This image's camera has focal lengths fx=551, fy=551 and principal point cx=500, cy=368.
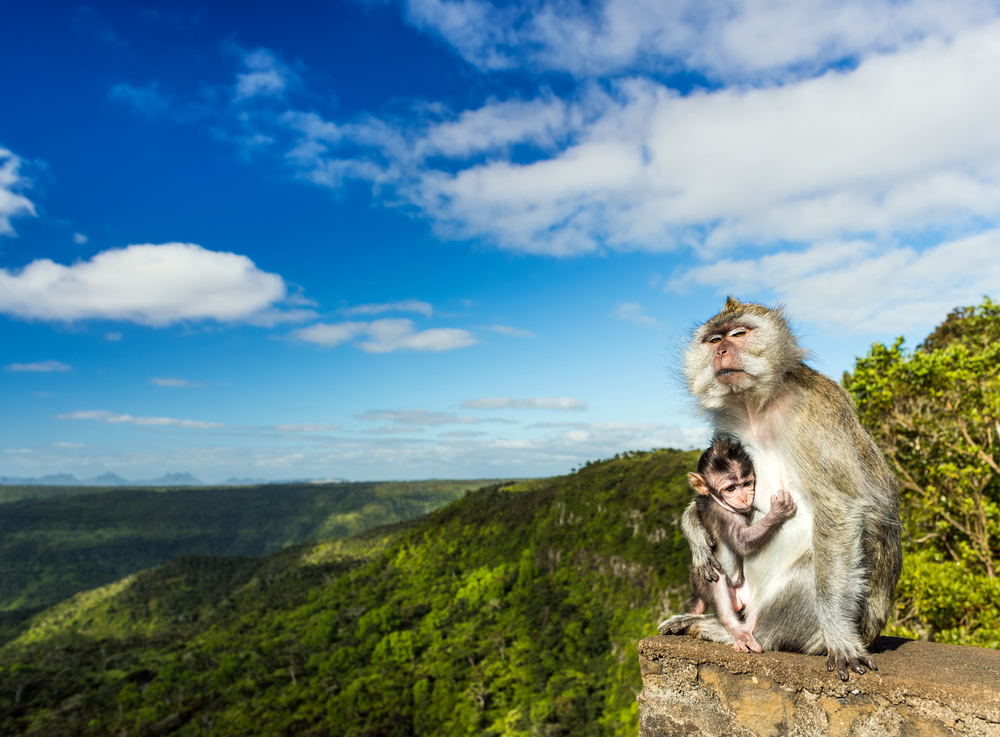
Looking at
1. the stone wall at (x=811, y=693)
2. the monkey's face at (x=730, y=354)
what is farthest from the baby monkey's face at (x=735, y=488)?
the stone wall at (x=811, y=693)

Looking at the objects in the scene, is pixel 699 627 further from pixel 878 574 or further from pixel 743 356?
pixel 743 356

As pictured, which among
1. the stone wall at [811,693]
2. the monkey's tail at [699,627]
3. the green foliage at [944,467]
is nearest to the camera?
the stone wall at [811,693]

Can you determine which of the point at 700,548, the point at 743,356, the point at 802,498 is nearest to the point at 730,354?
the point at 743,356

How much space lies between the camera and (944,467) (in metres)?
9.95

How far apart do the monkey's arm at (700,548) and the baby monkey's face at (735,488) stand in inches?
12.6

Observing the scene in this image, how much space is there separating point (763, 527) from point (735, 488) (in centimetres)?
33

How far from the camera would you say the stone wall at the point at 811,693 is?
2854mm

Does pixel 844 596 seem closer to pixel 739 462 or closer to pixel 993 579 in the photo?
pixel 739 462

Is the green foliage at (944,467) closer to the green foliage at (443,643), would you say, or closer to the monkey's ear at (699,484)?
the monkey's ear at (699,484)

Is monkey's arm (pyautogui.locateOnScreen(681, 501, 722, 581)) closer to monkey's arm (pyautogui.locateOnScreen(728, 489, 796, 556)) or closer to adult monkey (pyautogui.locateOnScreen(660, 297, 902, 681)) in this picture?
adult monkey (pyautogui.locateOnScreen(660, 297, 902, 681))

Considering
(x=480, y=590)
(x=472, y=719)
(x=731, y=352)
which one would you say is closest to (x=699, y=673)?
(x=731, y=352)

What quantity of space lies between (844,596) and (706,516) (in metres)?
0.96

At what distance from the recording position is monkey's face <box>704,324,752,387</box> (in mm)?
3816

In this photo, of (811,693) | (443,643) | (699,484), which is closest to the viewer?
(811,693)
